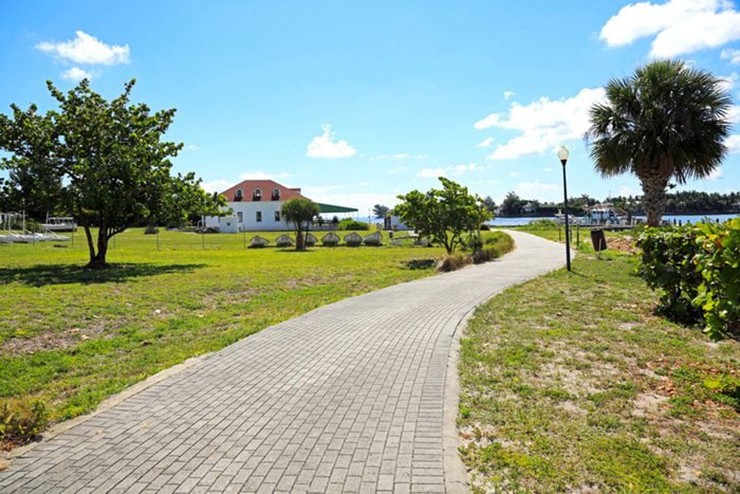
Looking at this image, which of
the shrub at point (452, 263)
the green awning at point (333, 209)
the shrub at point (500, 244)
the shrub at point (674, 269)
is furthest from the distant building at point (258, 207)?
the shrub at point (674, 269)

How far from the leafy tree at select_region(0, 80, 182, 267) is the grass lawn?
14.4 meters

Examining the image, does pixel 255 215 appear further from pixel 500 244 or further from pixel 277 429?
pixel 277 429

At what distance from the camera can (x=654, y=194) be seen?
59.8 ft

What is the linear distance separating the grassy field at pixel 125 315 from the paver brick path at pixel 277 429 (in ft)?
2.70

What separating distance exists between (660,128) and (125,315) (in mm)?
17870

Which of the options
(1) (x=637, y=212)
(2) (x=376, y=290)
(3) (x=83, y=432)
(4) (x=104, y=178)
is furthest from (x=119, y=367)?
(1) (x=637, y=212)

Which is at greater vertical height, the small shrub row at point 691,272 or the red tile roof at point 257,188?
the red tile roof at point 257,188

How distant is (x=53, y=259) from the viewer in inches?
846

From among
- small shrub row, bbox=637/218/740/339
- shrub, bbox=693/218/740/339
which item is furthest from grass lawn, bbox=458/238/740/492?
shrub, bbox=693/218/740/339

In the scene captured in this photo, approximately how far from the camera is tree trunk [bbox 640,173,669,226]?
59.3ft

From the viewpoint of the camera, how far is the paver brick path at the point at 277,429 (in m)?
3.33

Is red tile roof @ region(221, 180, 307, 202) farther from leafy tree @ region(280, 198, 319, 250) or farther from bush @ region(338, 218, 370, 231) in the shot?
leafy tree @ region(280, 198, 319, 250)

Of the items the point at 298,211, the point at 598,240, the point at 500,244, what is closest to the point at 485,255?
the point at 500,244

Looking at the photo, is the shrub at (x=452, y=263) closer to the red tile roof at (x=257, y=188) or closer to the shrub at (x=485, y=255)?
the shrub at (x=485, y=255)
